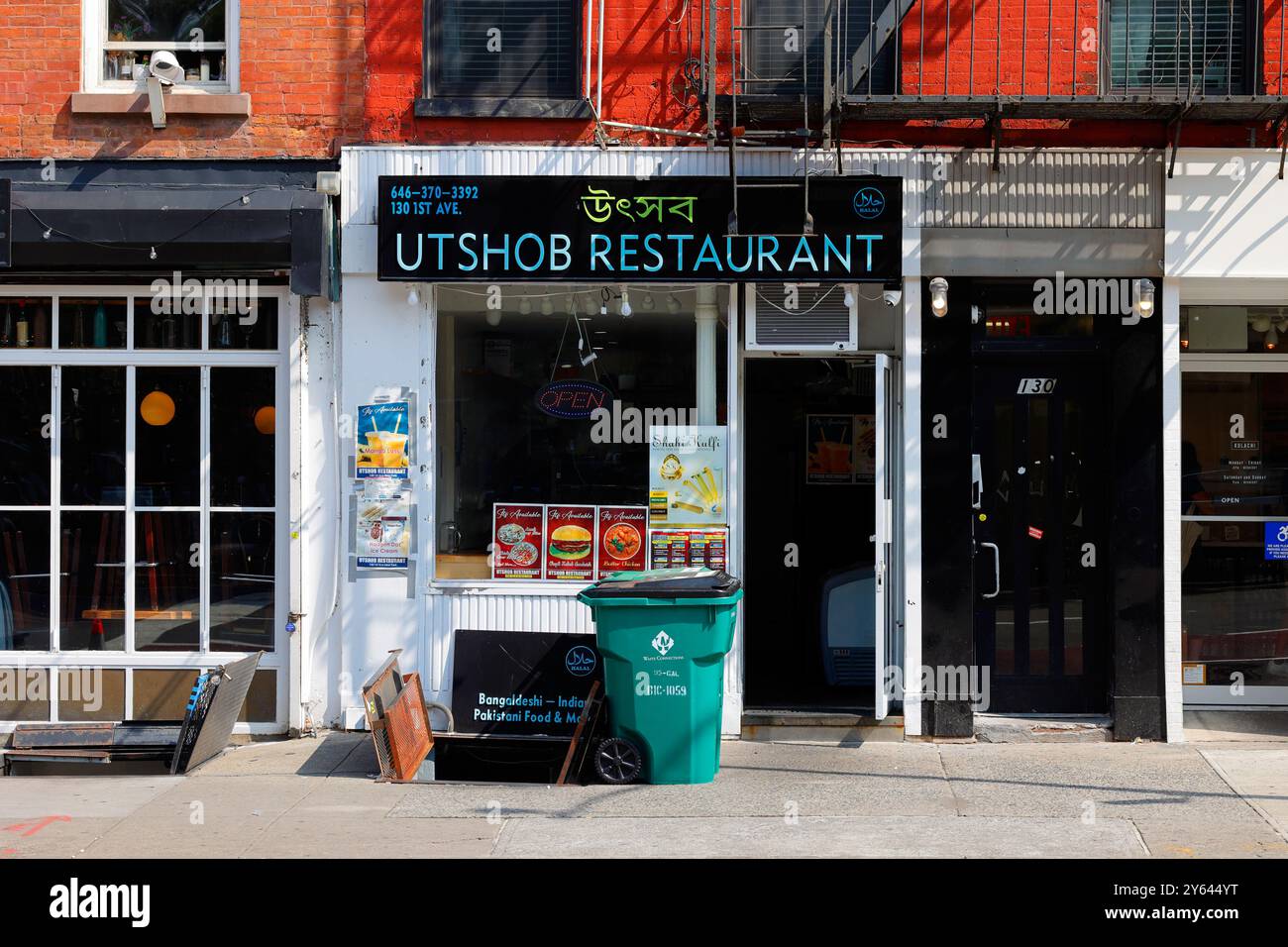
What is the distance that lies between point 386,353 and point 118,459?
2.07m

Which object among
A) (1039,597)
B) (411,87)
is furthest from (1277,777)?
(411,87)

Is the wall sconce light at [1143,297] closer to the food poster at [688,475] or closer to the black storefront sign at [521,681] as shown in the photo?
the food poster at [688,475]

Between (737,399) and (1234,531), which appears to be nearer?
(737,399)

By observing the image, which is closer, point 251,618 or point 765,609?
point 251,618

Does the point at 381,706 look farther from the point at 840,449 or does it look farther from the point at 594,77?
the point at 594,77

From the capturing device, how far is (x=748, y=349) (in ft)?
30.5

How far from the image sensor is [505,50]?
371 inches

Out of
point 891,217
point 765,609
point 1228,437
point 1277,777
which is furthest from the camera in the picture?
point 765,609

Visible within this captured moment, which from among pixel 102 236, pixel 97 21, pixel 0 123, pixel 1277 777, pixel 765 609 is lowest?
pixel 1277 777

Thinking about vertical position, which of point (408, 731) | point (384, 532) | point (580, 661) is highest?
point (384, 532)

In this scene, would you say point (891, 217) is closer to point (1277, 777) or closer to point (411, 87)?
point (411, 87)

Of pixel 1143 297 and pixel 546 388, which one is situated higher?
pixel 1143 297

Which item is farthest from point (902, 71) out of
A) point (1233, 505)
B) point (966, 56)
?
point (1233, 505)

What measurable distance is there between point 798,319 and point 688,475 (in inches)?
51.5
